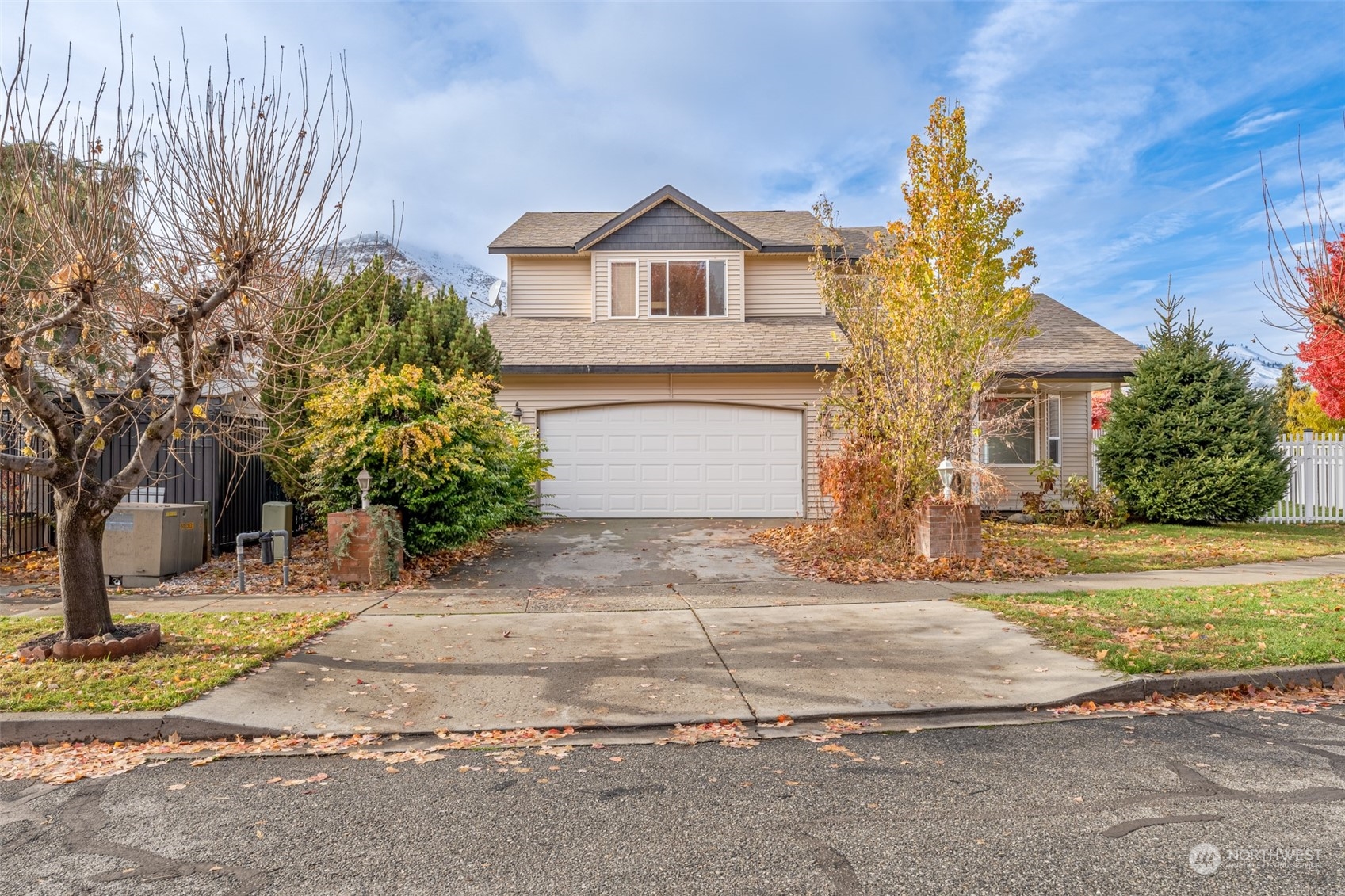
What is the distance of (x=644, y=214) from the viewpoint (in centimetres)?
1722

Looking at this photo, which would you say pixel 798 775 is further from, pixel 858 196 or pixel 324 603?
pixel 858 196

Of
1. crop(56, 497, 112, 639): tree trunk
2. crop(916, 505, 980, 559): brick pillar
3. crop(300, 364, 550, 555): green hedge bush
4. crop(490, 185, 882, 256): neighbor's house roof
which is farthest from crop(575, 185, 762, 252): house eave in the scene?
crop(56, 497, 112, 639): tree trunk

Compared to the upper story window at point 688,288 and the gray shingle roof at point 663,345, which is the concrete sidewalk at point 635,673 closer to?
the gray shingle roof at point 663,345

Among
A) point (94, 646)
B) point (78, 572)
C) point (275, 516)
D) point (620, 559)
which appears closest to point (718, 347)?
point (620, 559)

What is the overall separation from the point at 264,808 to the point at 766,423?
496 inches

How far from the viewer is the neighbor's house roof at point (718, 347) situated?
14766mm

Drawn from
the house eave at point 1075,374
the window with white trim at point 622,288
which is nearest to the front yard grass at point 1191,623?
the house eave at point 1075,374

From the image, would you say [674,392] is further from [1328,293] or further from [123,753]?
[123,753]

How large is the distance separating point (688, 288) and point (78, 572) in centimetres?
1334

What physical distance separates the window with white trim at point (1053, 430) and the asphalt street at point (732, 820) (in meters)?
12.9

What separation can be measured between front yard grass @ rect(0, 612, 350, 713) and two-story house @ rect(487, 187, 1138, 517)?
8.31 meters

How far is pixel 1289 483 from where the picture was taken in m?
15.1

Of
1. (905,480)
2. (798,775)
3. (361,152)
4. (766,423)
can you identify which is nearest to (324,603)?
(361,152)

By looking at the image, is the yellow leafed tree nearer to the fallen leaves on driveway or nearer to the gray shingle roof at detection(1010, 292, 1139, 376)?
the gray shingle roof at detection(1010, 292, 1139, 376)
